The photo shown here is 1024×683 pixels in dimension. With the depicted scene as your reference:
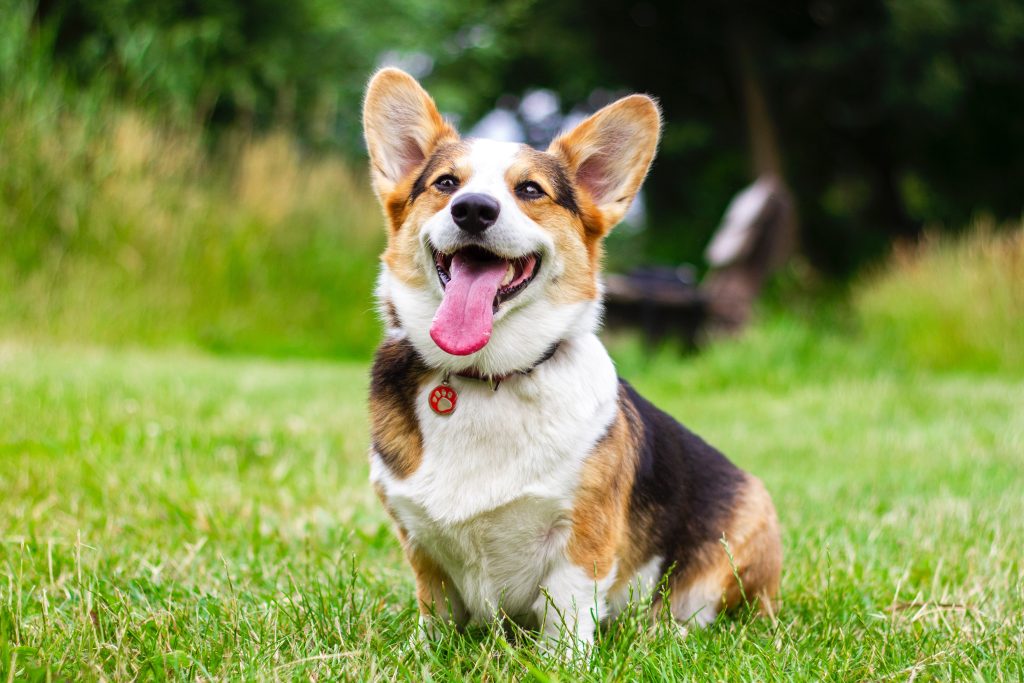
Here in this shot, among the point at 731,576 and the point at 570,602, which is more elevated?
the point at 570,602

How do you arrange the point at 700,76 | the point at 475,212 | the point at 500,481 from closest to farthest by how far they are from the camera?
the point at 500,481, the point at 475,212, the point at 700,76

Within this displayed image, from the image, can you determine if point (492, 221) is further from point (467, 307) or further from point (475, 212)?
point (467, 307)

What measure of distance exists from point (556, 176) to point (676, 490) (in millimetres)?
962

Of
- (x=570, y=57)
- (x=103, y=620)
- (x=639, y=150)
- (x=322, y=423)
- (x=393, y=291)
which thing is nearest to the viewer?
(x=103, y=620)

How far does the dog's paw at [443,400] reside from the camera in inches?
92.0

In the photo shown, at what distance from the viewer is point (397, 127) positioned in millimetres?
2885

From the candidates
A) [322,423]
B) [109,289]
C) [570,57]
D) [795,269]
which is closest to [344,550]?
[322,423]

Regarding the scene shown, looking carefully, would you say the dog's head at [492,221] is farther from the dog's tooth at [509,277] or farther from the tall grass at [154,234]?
the tall grass at [154,234]

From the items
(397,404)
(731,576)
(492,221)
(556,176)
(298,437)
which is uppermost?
(556,176)

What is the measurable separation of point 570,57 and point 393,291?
15.5m

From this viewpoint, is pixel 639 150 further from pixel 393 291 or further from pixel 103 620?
pixel 103 620

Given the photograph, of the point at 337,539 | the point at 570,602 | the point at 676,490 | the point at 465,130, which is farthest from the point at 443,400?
the point at 465,130

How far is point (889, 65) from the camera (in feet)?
45.2

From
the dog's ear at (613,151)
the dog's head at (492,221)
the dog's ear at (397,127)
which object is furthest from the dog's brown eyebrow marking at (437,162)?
the dog's ear at (613,151)
